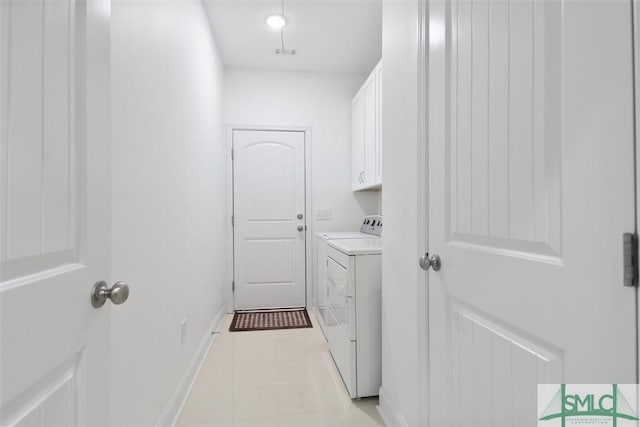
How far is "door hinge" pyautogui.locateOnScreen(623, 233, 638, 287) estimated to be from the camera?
501 mm

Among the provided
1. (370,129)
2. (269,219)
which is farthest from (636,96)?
(269,219)

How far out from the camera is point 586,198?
57 cm

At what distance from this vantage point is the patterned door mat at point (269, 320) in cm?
288

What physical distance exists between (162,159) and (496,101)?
1424 millimetres

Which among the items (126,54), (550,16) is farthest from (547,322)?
(126,54)

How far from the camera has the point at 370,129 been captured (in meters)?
2.76

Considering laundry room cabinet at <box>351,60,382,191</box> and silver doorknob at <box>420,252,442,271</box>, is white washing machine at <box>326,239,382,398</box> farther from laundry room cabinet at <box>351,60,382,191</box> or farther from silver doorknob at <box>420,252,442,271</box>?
laundry room cabinet at <box>351,60,382,191</box>

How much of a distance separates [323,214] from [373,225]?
0.67 m

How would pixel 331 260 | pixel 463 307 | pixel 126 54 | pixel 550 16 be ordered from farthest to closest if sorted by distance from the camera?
pixel 331 260 < pixel 126 54 < pixel 463 307 < pixel 550 16

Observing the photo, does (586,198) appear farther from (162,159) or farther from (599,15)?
(162,159)

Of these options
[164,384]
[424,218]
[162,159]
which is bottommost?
[164,384]

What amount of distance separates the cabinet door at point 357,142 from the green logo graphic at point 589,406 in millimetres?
2488

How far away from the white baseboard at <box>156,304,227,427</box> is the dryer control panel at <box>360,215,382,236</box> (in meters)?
1.68

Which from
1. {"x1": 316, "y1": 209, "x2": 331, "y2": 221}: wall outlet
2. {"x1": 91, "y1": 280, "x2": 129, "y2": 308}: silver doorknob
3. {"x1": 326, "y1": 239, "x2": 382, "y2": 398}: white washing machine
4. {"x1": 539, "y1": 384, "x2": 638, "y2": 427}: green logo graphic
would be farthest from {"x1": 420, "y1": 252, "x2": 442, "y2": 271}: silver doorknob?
{"x1": 316, "y1": 209, "x2": 331, "y2": 221}: wall outlet
